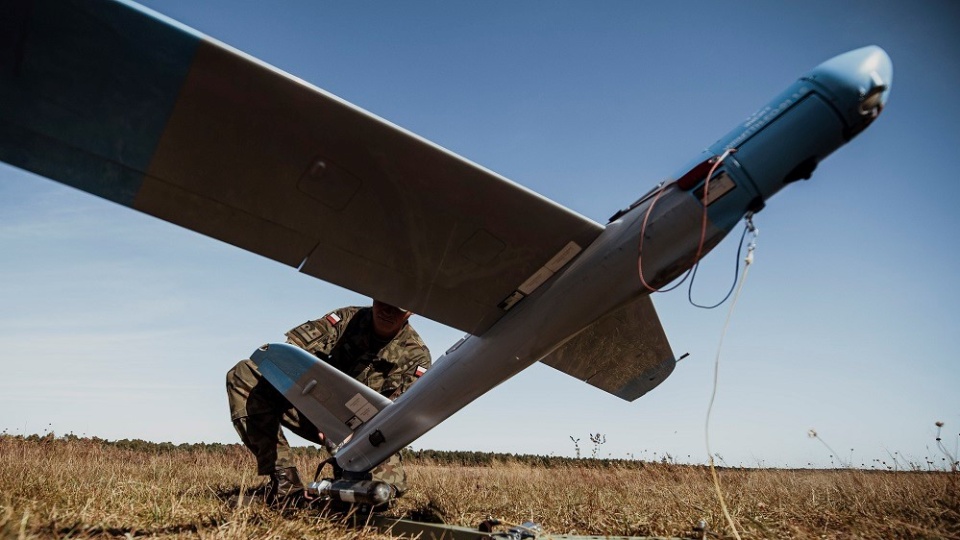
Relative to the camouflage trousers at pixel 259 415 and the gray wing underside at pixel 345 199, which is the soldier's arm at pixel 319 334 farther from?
the gray wing underside at pixel 345 199

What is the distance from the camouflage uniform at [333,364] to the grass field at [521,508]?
749mm

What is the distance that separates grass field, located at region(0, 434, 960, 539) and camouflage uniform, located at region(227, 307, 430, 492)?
2.46ft

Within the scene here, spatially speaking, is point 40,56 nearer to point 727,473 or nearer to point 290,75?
point 290,75

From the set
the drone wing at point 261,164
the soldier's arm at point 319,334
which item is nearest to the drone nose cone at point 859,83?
the drone wing at point 261,164

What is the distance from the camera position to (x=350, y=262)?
12.7ft

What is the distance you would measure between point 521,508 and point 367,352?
9.74 ft

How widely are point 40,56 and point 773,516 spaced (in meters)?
5.22

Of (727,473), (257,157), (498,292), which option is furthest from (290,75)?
(727,473)

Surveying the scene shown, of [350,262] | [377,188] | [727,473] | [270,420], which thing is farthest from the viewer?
[727,473]

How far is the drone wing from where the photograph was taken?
109 inches

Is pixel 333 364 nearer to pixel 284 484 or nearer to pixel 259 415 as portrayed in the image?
pixel 259 415

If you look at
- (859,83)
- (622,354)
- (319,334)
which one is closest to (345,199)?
(859,83)

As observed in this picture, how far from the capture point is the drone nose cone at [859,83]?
111 inches

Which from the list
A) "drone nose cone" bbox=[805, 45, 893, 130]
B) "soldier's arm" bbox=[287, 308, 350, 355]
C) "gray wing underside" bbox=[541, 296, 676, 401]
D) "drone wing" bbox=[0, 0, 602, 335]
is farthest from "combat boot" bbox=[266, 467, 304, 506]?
"drone nose cone" bbox=[805, 45, 893, 130]
